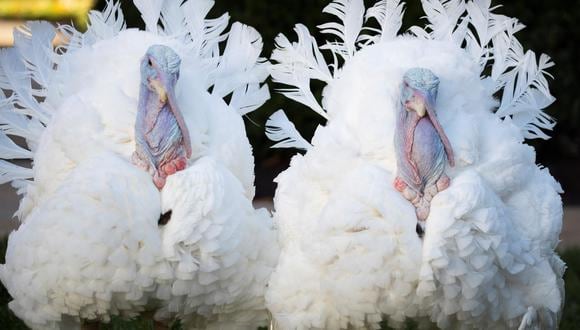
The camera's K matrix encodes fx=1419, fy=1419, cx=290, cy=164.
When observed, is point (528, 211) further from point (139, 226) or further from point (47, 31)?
point (47, 31)

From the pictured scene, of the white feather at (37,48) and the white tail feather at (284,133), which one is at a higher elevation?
the white feather at (37,48)

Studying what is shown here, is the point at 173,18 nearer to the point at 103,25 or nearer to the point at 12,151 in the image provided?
the point at 103,25

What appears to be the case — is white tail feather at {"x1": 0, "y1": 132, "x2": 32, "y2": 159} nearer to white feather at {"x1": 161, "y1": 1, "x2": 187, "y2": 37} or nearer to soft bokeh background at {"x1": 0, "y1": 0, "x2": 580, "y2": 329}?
white feather at {"x1": 161, "y1": 1, "x2": 187, "y2": 37}

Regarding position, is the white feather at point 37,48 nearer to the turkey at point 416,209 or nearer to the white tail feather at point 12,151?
the white tail feather at point 12,151

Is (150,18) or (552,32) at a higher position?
(150,18)

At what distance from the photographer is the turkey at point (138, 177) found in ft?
21.1

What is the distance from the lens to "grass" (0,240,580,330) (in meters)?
7.95

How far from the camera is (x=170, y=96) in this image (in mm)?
6711

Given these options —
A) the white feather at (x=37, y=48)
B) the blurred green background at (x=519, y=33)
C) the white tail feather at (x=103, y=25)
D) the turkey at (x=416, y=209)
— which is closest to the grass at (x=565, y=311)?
the turkey at (x=416, y=209)

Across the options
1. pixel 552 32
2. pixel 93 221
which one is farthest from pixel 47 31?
pixel 552 32

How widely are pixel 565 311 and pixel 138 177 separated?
3280mm

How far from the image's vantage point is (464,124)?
657 cm

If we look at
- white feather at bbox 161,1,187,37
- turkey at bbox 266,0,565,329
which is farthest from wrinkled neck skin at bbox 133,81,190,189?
white feather at bbox 161,1,187,37

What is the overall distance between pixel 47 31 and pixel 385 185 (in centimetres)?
226
